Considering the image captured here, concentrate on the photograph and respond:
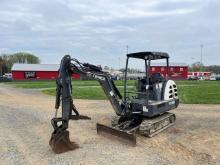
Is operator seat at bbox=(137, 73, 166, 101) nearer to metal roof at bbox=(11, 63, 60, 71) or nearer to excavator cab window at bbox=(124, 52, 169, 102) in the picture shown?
excavator cab window at bbox=(124, 52, 169, 102)

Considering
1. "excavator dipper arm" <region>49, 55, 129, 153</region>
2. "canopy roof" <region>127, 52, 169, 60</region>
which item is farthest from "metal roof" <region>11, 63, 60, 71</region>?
"excavator dipper arm" <region>49, 55, 129, 153</region>

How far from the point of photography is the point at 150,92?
11055 millimetres

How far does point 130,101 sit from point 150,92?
0.73 meters

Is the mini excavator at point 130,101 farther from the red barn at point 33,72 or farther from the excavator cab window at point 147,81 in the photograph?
the red barn at point 33,72

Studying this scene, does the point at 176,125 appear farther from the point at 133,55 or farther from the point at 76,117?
the point at 76,117

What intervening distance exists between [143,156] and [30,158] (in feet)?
8.35

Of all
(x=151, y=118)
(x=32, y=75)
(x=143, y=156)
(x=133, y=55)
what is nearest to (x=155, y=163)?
(x=143, y=156)

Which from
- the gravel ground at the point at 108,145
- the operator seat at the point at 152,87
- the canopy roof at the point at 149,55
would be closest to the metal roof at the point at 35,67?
the gravel ground at the point at 108,145

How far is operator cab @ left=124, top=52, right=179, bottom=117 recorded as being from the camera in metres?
10.5

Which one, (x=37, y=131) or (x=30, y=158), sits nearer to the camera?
(x=30, y=158)

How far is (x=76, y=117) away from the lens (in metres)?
9.16

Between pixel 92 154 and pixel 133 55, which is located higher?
pixel 133 55

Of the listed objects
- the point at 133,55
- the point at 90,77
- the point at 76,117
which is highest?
the point at 133,55

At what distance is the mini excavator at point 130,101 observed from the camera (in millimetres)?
8602
